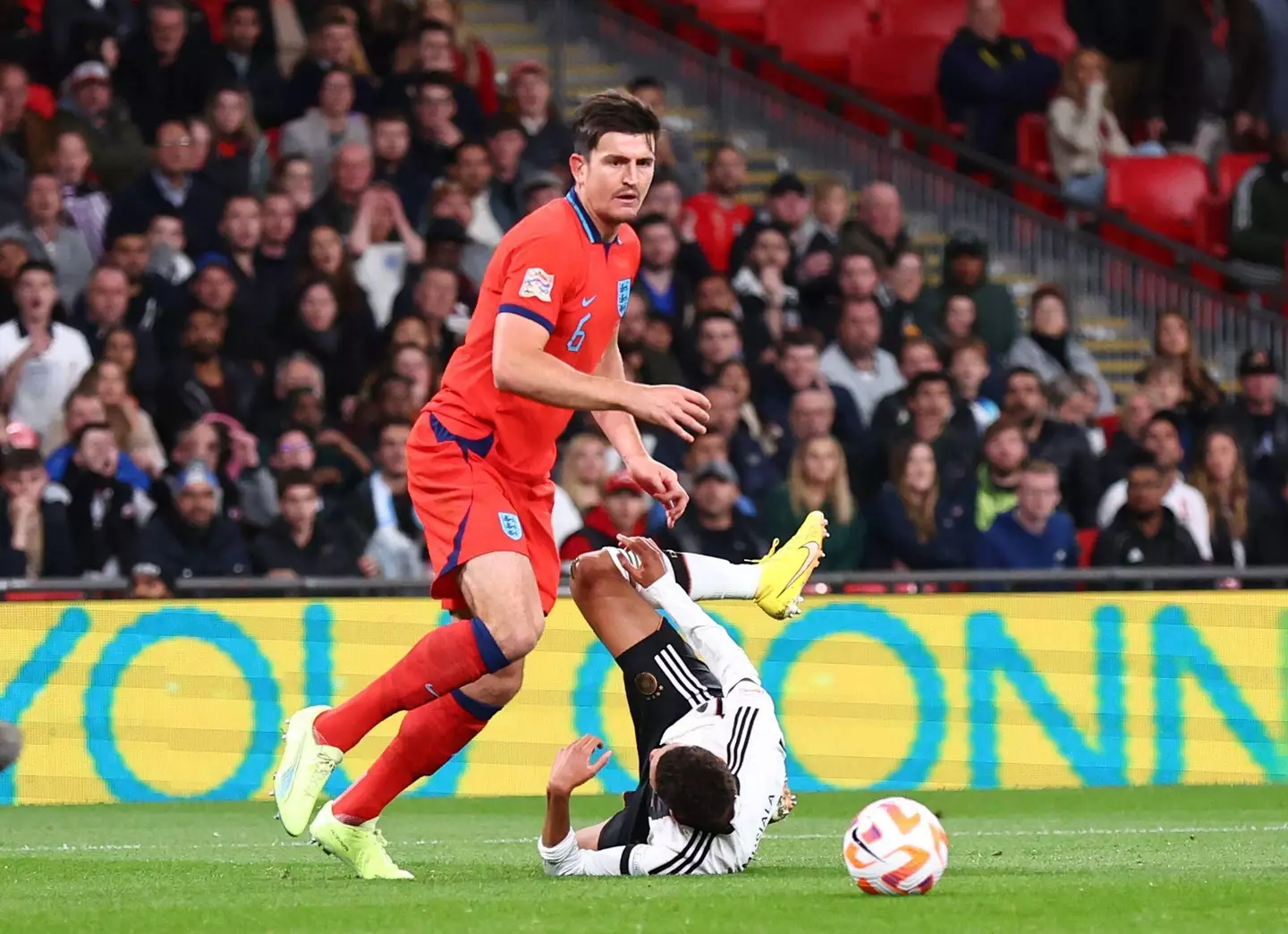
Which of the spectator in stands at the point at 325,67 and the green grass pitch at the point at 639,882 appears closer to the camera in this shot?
the green grass pitch at the point at 639,882

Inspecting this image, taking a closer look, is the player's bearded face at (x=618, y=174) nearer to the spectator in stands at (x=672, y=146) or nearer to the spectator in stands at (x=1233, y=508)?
the spectator in stands at (x=1233, y=508)

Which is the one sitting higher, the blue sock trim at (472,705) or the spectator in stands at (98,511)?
the blue sock trim at (472,705)

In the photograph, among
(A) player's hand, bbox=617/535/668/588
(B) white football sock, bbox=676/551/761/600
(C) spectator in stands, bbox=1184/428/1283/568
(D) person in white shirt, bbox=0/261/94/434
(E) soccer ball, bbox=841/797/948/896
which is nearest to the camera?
(E) soccer ball, bbox=841/797/948/896

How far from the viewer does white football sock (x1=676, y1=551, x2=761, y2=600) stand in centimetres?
780

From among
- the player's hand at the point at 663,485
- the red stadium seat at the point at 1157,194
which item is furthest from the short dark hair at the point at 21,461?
the red stadium seat at the point at 1157,194

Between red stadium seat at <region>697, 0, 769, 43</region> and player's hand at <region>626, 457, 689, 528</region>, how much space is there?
11160 mm

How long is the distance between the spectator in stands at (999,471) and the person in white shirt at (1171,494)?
22.8 inches

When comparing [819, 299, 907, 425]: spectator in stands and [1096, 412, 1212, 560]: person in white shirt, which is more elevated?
[819, 299, 907, 425]: spectator in stands

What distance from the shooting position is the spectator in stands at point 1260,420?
47.2 ft

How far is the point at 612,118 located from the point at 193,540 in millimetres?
5463

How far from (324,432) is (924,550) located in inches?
130

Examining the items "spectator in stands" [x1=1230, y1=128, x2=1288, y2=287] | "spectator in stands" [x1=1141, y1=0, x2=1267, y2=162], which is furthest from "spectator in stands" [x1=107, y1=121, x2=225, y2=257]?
"spectator in stands" [x1=1141, y1=0, x2=1267, y2=162]

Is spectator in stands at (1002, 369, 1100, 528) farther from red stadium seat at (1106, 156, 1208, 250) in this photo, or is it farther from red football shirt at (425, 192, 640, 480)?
red football shirt at (425, 192, 640, 480)

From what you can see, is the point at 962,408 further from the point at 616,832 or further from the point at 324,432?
A: the point at 616,832
